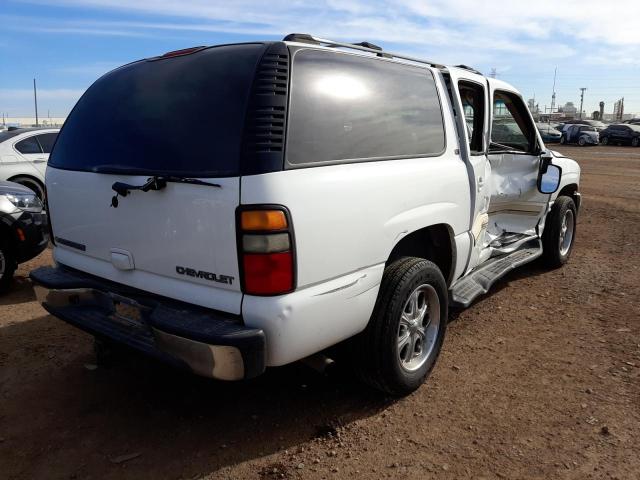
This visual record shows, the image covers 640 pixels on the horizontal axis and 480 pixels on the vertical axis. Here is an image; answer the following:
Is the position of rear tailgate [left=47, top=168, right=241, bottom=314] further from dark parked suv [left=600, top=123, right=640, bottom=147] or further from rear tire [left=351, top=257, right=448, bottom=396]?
dark parked suv [left=600, top=123, right=640, bottom=147]

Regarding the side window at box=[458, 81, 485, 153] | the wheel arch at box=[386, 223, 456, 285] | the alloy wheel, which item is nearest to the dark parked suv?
the side window at box=[458, 81, 485, 153]

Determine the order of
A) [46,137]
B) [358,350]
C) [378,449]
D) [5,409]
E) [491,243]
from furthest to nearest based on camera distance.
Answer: [46,137]
[491,243]
[5,409]
[358,350]
[378,449]

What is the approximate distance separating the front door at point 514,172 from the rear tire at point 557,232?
244 mm

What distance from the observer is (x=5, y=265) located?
202 inches

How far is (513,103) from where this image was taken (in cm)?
524

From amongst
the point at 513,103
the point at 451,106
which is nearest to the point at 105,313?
the point at 451,106

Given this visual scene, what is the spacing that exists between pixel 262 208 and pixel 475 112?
2.84 m

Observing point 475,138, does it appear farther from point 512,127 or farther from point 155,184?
point 155,184

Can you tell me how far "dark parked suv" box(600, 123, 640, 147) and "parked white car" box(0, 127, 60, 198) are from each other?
3831cm

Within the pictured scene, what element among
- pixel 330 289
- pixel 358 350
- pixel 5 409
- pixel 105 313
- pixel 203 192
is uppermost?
pixel 203 192

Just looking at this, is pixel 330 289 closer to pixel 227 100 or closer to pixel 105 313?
pixel 227 100

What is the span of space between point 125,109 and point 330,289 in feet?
5.07

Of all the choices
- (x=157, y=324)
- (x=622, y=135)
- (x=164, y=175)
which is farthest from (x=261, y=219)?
(x=622, y=135)

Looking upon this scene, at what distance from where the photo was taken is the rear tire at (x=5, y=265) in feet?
16.9
